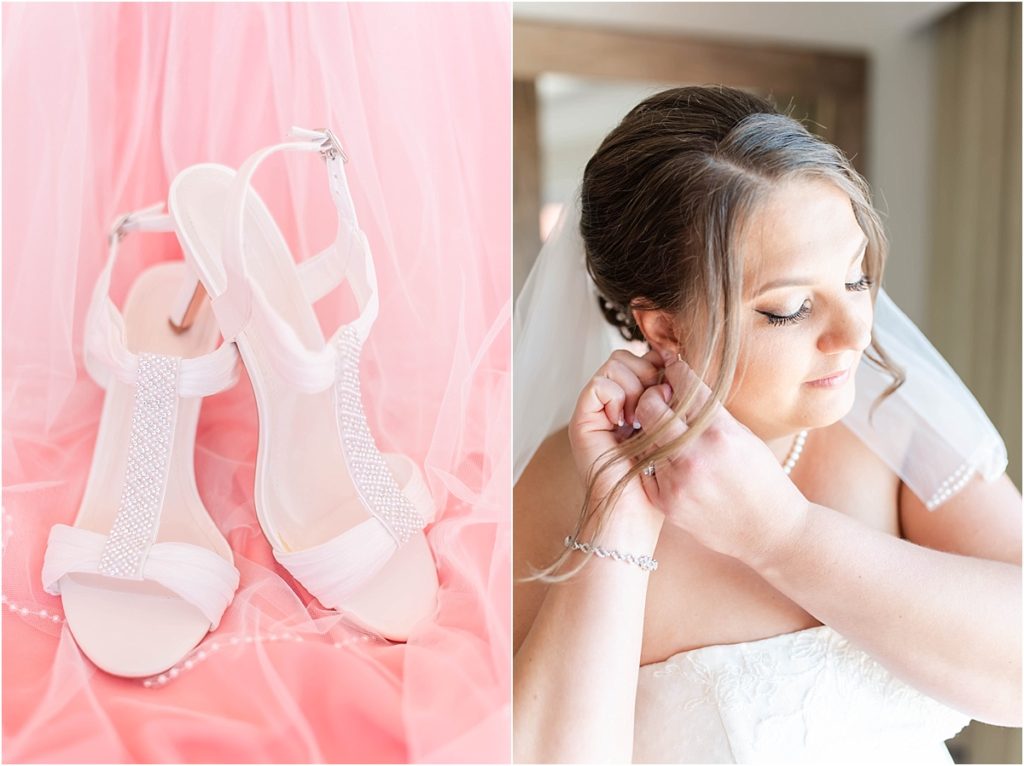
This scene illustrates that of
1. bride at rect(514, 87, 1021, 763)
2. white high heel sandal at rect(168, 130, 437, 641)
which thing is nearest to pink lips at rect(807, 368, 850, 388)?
bride at rect(514, 87, 1021, 763)

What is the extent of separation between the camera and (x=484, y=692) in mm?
633

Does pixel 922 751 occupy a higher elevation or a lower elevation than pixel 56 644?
lower

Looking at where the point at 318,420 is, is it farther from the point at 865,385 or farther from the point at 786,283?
the point at 865,385

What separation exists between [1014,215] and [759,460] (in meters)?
1.73

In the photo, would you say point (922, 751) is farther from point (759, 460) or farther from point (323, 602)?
point (323, 602)

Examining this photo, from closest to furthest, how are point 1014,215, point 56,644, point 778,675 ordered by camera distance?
point 56,644, point 778,675, point 1014,215

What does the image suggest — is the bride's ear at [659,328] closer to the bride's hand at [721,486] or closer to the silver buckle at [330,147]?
the bride's hand at [721,486]

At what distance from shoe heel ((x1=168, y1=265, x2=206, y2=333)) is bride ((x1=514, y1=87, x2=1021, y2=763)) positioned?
354 mm

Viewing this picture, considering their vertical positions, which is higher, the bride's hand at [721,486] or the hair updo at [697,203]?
the hair updo at [697,203]

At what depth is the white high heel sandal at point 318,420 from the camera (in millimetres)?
617

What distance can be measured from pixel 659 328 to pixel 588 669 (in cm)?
30

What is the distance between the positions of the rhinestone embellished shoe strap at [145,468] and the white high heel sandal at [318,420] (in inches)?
2.5

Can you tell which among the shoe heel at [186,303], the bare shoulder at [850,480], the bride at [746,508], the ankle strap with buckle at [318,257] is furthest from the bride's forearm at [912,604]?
the shoe heel at [186,303]

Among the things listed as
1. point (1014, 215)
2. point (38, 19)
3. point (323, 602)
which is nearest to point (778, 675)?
point (323, 602)
